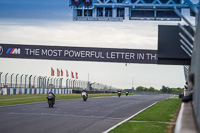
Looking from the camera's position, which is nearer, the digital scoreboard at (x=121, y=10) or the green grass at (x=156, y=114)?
the green grass at (x=156, y=114)

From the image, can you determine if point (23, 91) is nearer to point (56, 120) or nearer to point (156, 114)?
point (156, 114)

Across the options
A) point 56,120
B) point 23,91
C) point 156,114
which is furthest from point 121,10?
point 23,91

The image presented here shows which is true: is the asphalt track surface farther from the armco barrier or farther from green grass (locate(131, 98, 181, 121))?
the armco barrier

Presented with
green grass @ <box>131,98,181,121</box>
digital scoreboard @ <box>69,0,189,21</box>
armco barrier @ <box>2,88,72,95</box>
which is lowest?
green grass @ <box>131,98,181,121</box>

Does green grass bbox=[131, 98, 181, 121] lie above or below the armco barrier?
below

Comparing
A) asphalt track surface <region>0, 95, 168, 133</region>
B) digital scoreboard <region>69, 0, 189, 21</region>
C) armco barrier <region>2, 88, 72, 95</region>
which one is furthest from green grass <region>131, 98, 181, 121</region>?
armco barrier <region>2, 88, 72, 95</region>

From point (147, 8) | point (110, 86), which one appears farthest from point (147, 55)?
point (110, 86)

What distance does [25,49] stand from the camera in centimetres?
4616

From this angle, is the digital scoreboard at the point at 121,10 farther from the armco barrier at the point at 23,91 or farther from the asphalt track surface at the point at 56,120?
Answer: the armco barrier at the point at 23,91

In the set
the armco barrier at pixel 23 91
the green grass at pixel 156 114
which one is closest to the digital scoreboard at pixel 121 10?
the green grass at pixel 156 114

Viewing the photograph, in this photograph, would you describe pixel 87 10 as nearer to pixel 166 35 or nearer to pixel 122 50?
pixel 166 35

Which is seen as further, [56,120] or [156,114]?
[156,114]

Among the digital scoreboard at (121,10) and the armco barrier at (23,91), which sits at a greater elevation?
the digital scoreboard at (121,10)

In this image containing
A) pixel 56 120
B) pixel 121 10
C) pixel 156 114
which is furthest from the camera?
pixel 121 10
